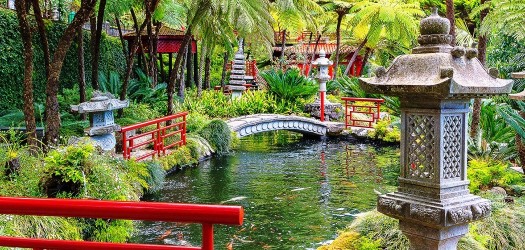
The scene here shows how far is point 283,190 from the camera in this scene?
1188cm

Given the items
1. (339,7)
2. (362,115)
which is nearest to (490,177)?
(362,115)

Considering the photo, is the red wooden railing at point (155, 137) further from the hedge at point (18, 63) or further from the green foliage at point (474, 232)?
the green foliage at point (474, 232)

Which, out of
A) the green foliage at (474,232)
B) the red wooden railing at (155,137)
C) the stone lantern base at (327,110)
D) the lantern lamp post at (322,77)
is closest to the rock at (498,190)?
the green foliage at (474,232)

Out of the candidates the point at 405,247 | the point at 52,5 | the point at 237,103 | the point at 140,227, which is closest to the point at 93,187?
the point at 140,227

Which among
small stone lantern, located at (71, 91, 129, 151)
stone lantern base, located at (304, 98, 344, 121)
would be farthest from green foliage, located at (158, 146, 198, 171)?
stone lantern base, located at (304, 98, 344, 121)

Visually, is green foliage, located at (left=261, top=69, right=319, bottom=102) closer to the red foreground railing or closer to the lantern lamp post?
the lantern lamp post

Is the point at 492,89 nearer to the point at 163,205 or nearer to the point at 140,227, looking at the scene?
the point at 163,205

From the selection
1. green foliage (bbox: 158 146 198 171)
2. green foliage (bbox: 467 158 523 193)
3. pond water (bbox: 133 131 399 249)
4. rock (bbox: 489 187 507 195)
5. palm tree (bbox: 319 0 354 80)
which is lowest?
pond water (bbox: 133 131 399 249)

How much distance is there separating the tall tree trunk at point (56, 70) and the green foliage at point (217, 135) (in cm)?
632

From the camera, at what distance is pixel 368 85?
5195 millimetres

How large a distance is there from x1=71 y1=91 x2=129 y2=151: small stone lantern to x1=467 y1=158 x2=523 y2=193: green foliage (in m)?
6.03

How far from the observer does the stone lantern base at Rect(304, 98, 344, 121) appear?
69.8 feet

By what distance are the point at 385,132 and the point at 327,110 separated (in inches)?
117

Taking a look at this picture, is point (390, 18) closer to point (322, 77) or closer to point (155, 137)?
point (322, 77)
